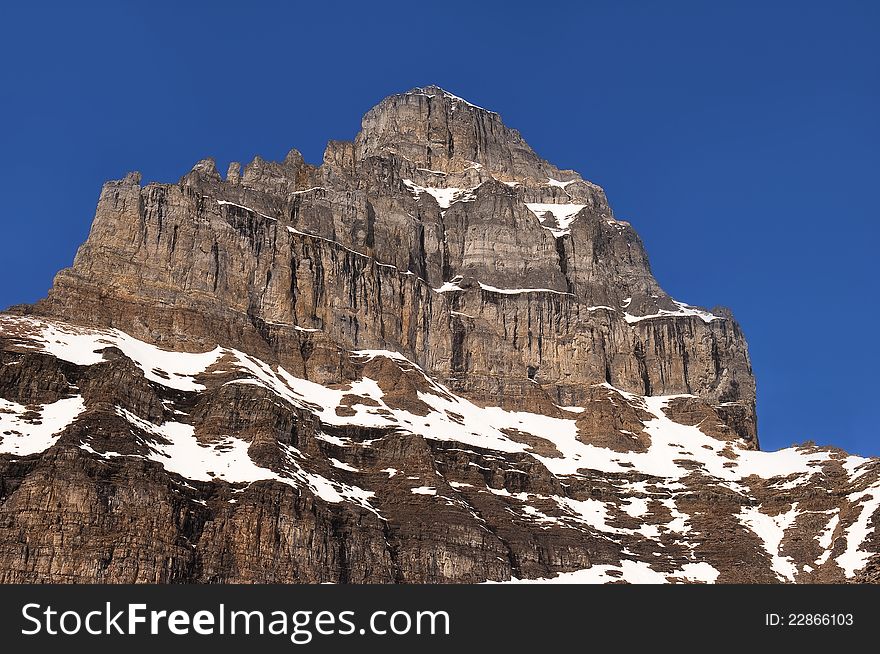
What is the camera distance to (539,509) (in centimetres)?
14288

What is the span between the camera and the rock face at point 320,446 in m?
110

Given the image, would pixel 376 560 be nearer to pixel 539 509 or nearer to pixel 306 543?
pixel 306 543

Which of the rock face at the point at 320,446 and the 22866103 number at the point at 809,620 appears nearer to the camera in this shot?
the 22866103 number at the point at 809,620

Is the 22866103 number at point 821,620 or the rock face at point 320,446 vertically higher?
the rock face at point 320,446

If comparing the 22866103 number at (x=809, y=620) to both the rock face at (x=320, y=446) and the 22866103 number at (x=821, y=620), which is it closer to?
the 22866103 number at (x=821, y=620)

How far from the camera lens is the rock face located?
109688 millimetres

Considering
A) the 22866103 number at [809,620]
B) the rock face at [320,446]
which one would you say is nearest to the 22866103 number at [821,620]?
the 22866103 number at [809,620]

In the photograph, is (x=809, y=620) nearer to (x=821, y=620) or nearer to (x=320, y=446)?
(x=821, y=620)

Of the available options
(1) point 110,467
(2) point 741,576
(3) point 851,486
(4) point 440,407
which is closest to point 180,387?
(1) point 110,467

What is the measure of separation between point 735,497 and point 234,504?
2904 inches

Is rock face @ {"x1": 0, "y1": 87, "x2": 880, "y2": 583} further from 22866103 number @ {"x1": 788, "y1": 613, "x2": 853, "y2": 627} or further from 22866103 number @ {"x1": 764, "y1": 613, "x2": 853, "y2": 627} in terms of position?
22866103 number @ {"x1": 788, "y1": 613, "x2": 853, "y2": 627}

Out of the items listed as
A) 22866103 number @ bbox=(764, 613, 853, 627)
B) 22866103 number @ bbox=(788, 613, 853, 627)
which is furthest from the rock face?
22866103 number @ bbox=(788, 613, 853, 627)

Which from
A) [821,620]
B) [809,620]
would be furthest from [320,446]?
[821,620]

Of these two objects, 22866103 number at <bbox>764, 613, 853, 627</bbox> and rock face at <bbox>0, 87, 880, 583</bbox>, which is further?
rock face at <bbox>0, 87, 880, 583</bbox>
